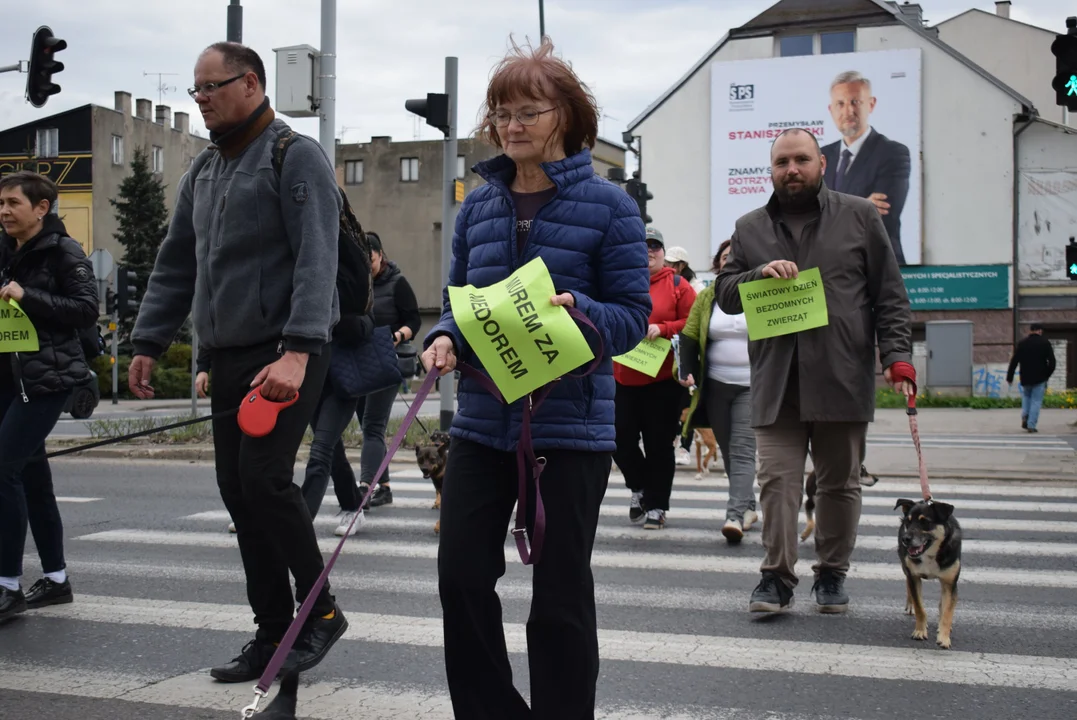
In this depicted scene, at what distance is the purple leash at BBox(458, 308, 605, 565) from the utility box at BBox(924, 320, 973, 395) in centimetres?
3245

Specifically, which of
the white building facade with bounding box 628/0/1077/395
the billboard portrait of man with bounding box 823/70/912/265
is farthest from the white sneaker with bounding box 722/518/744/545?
the billboard portrait of man with bounding box 823/70/912/265

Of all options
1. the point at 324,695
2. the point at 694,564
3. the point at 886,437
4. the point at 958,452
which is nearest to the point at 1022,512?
the point at 694,564

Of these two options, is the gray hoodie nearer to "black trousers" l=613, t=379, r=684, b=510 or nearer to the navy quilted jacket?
the navy quilted jacket

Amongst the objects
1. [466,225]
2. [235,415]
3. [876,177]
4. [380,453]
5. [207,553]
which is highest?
[876,177]

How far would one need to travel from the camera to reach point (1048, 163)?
37469mm

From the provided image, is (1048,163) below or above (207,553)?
above

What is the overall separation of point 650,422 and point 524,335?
5204 mm

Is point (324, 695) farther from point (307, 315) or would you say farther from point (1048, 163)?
point (1048, 163)

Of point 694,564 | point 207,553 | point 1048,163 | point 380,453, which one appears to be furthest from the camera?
point 1048,163

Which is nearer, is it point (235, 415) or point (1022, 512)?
point (235, 415)

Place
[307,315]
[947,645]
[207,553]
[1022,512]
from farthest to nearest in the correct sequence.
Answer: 1. [1022,512]
2. [207,553]
3. [947,645]
4. [307,315]

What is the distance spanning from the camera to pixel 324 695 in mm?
4309

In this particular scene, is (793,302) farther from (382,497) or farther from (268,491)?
(382,497)

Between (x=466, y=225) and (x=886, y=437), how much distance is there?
15.4m
